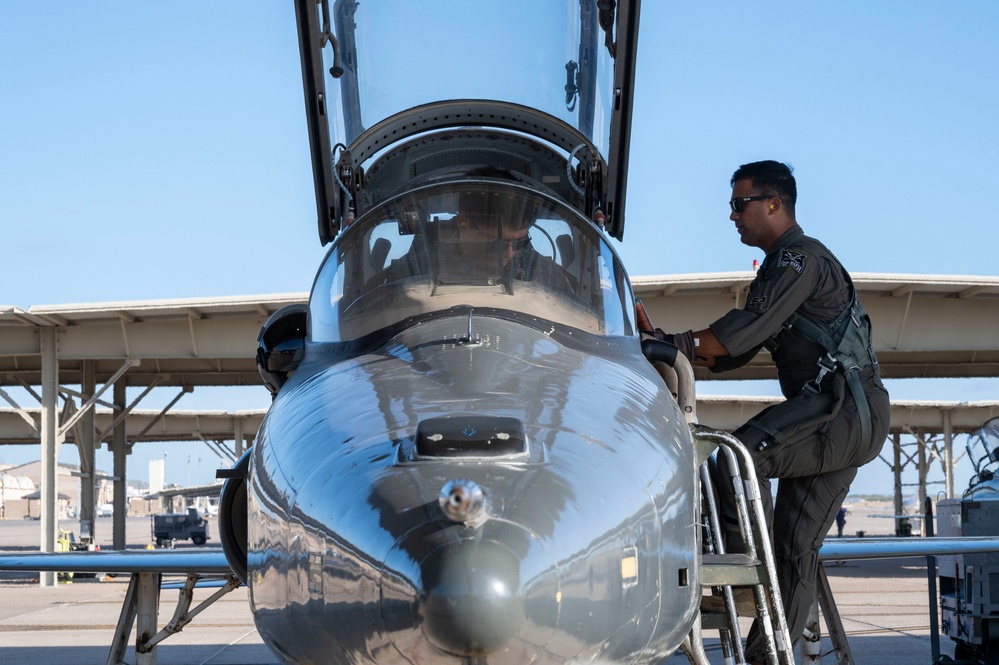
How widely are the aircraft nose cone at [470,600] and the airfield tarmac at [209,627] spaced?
202 inches

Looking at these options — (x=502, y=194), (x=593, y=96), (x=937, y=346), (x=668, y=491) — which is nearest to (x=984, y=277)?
(x=937, y=346)

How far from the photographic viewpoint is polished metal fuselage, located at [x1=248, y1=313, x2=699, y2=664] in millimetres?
2482

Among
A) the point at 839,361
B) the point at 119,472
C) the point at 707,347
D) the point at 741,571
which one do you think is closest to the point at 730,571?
the point at 741,571

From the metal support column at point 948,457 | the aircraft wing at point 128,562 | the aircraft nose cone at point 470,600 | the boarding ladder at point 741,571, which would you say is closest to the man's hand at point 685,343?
the boarding ladder at point 741,571

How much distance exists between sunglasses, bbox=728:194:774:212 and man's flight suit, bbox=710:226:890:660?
0.29 metres

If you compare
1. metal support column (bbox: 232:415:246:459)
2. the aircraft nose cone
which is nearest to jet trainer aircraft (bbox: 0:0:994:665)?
the aircraft nose cone

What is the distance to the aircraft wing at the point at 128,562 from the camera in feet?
22.2

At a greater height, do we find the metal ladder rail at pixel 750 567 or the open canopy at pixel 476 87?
the open canopy at pixel 476 87

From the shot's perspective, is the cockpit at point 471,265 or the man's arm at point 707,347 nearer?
the cockpit at point 471,265

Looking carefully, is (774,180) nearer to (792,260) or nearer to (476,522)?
(792,260)

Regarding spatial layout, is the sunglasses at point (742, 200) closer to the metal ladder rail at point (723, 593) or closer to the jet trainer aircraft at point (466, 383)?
the jet trainer aircraft at point (466, 383)

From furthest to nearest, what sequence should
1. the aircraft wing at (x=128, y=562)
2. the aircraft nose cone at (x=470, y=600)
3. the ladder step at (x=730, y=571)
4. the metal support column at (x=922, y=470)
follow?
the metal support column at (x=922, y=470)
the aircraft wing at (x=128, y=562)
the ladder step at (x=730, y=571)
the aircraft nose cone at (x=470, y=600)

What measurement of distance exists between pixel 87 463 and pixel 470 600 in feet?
77.3

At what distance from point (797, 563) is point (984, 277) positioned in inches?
661
